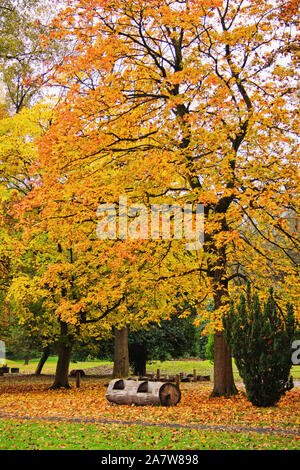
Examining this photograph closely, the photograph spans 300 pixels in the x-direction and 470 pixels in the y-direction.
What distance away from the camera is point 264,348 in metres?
13.2

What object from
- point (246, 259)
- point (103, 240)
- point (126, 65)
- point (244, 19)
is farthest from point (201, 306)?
point (244, 19)

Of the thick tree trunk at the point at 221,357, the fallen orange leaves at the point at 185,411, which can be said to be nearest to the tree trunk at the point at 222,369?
the thick tree trunk at the point at 221,357

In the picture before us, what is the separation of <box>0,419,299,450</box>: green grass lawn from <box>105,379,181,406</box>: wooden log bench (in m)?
4.18

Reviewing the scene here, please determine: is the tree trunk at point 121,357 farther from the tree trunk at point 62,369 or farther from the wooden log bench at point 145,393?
the wooden log bench at point 145,393

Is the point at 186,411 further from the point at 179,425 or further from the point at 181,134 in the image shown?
the point at 181,134

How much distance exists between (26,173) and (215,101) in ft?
35.0

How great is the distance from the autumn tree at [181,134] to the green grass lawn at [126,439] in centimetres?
459

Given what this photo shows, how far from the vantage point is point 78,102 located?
13727 mm

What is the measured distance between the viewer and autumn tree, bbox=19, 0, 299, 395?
13367mm

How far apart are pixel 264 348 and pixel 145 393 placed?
3971mm

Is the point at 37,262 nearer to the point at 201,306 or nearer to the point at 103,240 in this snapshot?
the point at 103,240

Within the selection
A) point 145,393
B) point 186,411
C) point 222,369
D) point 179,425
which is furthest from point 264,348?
point 145,393

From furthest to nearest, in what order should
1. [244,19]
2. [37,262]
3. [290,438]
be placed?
[37,262] → [244,19] → [290,438]

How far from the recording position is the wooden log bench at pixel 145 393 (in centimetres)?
1441
